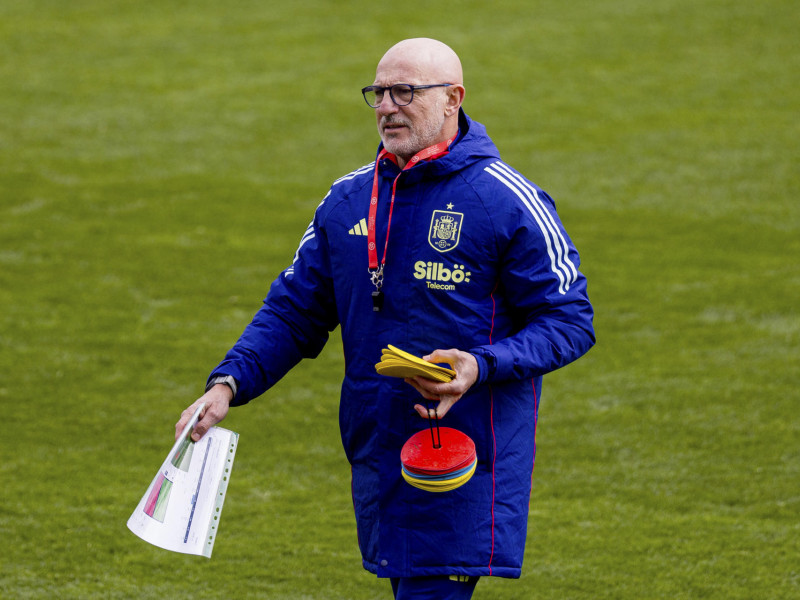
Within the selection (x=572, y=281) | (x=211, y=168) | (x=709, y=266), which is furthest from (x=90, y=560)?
(x=211, y=168)

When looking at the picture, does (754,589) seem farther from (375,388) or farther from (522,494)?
(375,388)

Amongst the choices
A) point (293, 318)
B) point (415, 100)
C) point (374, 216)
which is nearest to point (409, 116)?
point (415, 100)

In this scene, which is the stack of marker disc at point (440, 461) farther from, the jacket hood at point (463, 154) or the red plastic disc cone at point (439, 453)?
the jacket hood at point (463, 154)

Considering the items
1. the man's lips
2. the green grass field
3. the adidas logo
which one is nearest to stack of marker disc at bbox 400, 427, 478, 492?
the adidas logo

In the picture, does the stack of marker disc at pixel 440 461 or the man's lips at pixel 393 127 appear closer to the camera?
the stack of marker disc at pixel 440 461

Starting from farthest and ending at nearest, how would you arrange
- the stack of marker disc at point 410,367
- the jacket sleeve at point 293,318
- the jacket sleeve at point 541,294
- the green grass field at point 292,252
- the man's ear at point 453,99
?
the green grass field at point 292,252
the jacket sleeve at point 293,318
the man's ear at point 453,99
the jacket sleeve at point 541,294
the stack of marker disc at point 410,367

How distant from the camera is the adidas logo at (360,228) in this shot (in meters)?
3.43

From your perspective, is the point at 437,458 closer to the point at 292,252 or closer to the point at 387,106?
the point at 387,106

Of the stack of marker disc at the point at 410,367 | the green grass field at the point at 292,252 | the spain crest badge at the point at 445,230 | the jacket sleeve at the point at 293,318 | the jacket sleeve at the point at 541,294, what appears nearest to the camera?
the stack of marker disc at the point at 410,367

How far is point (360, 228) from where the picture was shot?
11.3ft

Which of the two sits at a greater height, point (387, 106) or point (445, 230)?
point (387, 106)

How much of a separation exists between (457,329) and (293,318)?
577 mm

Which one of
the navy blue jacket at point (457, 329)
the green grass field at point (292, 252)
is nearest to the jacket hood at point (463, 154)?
the navy blue jacket at point (457, 329)

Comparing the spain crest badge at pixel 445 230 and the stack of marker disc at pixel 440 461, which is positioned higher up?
the spain crest badge at pixel 445 230
